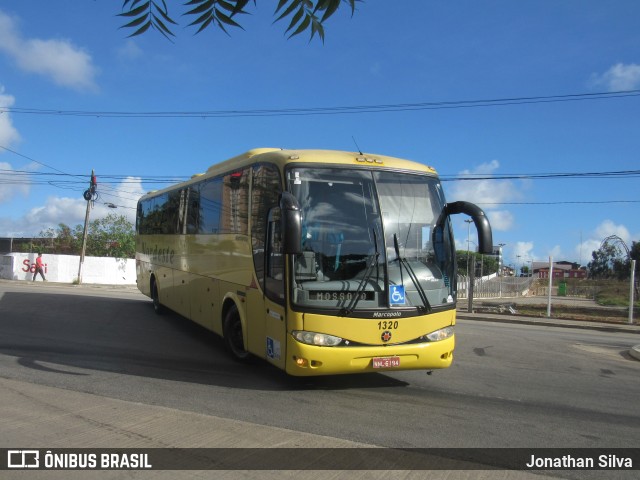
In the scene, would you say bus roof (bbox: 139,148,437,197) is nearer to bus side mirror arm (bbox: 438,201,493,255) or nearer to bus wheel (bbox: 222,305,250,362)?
bus side mirror arm (bbox: 438,201,493,255)

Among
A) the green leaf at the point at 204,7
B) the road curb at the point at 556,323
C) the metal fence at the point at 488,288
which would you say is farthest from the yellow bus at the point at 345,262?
the metal fence at the point at 488,288

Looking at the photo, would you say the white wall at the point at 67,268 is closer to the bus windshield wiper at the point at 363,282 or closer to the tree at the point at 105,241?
the tree at the point at 105,241

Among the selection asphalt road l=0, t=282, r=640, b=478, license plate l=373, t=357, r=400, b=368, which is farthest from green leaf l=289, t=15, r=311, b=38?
license plate l=373, t=357, r=400, b=368

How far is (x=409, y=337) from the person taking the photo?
6.46 metres

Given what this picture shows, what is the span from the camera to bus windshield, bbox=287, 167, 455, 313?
6.27 m

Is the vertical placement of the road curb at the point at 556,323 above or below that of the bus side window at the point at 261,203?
below

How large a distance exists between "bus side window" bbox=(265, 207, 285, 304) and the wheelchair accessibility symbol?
1.35 metres

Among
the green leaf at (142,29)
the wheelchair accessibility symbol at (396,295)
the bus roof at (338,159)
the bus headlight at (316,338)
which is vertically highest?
the bus roof at (338,159)

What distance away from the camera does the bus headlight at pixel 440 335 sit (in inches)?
261

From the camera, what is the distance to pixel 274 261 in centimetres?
663

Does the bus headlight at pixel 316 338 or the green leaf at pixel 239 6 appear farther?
the bus headlight at pixel 316 338

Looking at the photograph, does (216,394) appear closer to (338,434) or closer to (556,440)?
(338,434)

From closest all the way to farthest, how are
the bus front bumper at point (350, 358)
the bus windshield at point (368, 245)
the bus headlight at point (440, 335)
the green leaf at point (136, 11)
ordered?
the green leaf at point (136, 11)
the bus front bumper at point (350, 358)
the bus windshield at point (368, 245)
the bus headlight at point (440, 335)

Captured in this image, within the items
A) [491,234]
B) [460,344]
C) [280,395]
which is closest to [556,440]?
[491,234]
